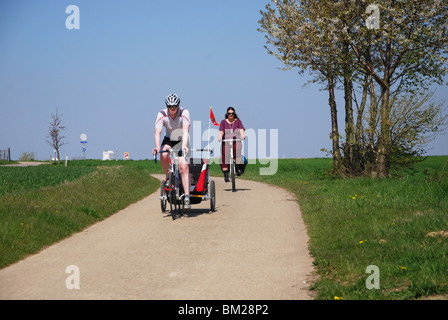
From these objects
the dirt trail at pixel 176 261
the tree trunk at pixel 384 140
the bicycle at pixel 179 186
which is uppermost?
the tree trunk at pixel 384 140

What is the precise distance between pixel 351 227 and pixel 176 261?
3406 mm

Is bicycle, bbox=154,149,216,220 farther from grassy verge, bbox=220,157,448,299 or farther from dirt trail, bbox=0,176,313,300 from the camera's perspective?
grassy verge, bbox=220,157,448,299

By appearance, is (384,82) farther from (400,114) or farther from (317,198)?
(317,198)

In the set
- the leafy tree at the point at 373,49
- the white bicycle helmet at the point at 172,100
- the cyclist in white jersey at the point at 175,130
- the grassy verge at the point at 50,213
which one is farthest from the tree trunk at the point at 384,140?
the white bicycle helmet at the point at 172,100

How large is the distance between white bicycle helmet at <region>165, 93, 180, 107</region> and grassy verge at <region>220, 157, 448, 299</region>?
12.1 feet

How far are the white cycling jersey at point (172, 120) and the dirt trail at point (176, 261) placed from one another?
6.64 feet

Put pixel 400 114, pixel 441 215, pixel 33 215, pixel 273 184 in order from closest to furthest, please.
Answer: pixel 441 215 < pixel 33 215 < pixel 400 114 < pixel 273 184

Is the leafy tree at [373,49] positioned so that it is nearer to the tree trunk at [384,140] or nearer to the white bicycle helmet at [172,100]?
the tree trunk at [384,140]

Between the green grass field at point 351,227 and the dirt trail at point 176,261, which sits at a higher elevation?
the green grass field at point 351,227

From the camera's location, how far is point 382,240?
8164mm

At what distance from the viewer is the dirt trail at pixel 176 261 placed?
6.09 metres

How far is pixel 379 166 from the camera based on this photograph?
1802cm
